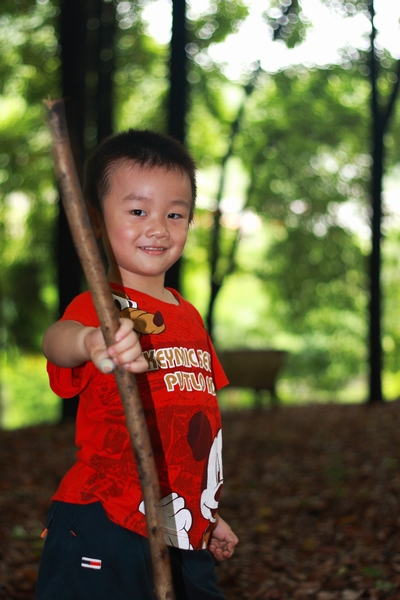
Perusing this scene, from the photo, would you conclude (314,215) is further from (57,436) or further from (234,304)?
(234,304)

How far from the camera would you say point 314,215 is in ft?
50.4

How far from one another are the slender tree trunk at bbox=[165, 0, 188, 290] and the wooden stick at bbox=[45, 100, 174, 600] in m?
7.47

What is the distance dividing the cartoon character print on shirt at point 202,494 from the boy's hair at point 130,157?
71cm

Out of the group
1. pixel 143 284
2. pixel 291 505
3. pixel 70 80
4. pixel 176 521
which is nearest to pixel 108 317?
pixel 143 284

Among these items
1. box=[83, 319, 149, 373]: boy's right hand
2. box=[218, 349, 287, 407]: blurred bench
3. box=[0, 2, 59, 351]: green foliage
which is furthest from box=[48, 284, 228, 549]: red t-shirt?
box=[218, 349, 287, 407]: blurred bench

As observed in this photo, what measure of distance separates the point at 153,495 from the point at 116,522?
500 mm

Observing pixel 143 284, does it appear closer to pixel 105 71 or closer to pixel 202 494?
pixel 202 494

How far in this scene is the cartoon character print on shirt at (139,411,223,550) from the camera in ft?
6.41

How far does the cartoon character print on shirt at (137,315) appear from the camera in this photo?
204cm

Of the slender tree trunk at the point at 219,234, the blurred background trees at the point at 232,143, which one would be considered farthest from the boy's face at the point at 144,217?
the slender tree trunk at the point at 219,234

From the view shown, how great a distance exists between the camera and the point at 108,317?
1.44 metres

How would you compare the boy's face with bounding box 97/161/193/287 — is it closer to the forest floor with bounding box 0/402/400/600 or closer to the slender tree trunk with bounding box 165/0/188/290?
the forest floor with bounding box 0/402/400/600

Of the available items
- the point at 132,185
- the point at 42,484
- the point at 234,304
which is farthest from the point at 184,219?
the point at 234,304

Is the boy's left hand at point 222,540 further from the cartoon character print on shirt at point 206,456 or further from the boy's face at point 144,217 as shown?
the boy's face at point 144,217
